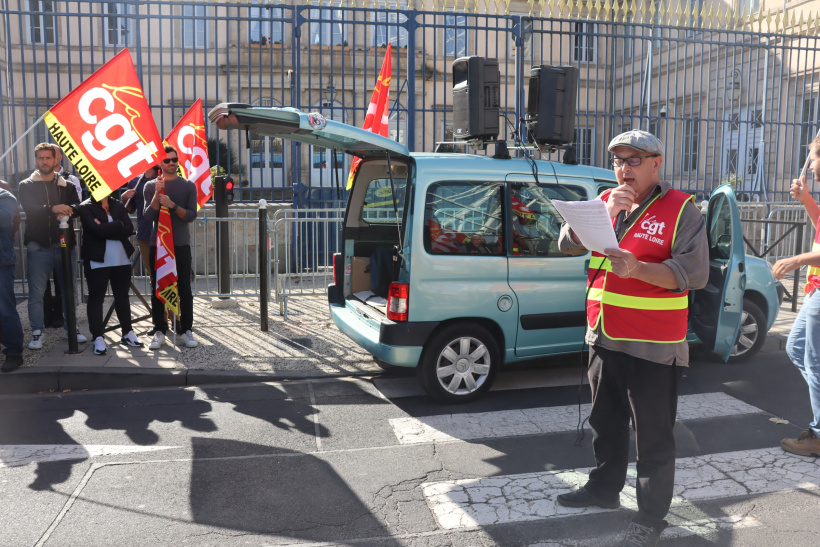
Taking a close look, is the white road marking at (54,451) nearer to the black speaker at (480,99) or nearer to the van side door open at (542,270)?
the van side door open at (542,270)

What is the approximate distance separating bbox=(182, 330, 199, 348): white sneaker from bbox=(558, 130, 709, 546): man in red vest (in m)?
4.80

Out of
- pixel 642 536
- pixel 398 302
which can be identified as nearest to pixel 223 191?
pixel 398 302

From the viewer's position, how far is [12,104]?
9.22 m

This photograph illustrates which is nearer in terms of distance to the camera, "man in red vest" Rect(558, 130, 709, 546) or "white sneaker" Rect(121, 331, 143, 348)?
"man in red vest" Rect(558, 130, 709, 546)

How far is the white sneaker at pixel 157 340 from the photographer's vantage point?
702 cm

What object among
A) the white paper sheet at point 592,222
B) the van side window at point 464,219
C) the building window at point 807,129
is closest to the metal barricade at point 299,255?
the van side window at point 464,219

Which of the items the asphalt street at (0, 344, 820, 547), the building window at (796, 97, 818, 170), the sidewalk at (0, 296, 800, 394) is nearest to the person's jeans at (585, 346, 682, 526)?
the asphalt street at (0, 344, 820, 547)

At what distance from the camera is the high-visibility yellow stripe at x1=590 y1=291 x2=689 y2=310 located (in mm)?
3277

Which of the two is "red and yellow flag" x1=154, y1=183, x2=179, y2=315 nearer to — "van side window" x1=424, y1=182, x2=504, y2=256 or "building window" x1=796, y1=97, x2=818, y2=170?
"van side window" x1=424, y1=182, x2=504, y2=256

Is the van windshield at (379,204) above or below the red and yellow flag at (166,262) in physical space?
above

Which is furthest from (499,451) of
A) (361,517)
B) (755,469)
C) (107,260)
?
(107,260)

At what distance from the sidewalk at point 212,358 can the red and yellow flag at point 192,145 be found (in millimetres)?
1727

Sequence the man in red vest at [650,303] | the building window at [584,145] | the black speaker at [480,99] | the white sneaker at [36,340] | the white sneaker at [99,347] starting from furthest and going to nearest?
the building window at [584,145] < the white sneaker at [36,340] < the white sneaker at [99,347] < the black speaker at [480,99] < the man in red vest at [650,303]

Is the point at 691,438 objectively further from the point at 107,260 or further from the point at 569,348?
the point at 107,260
